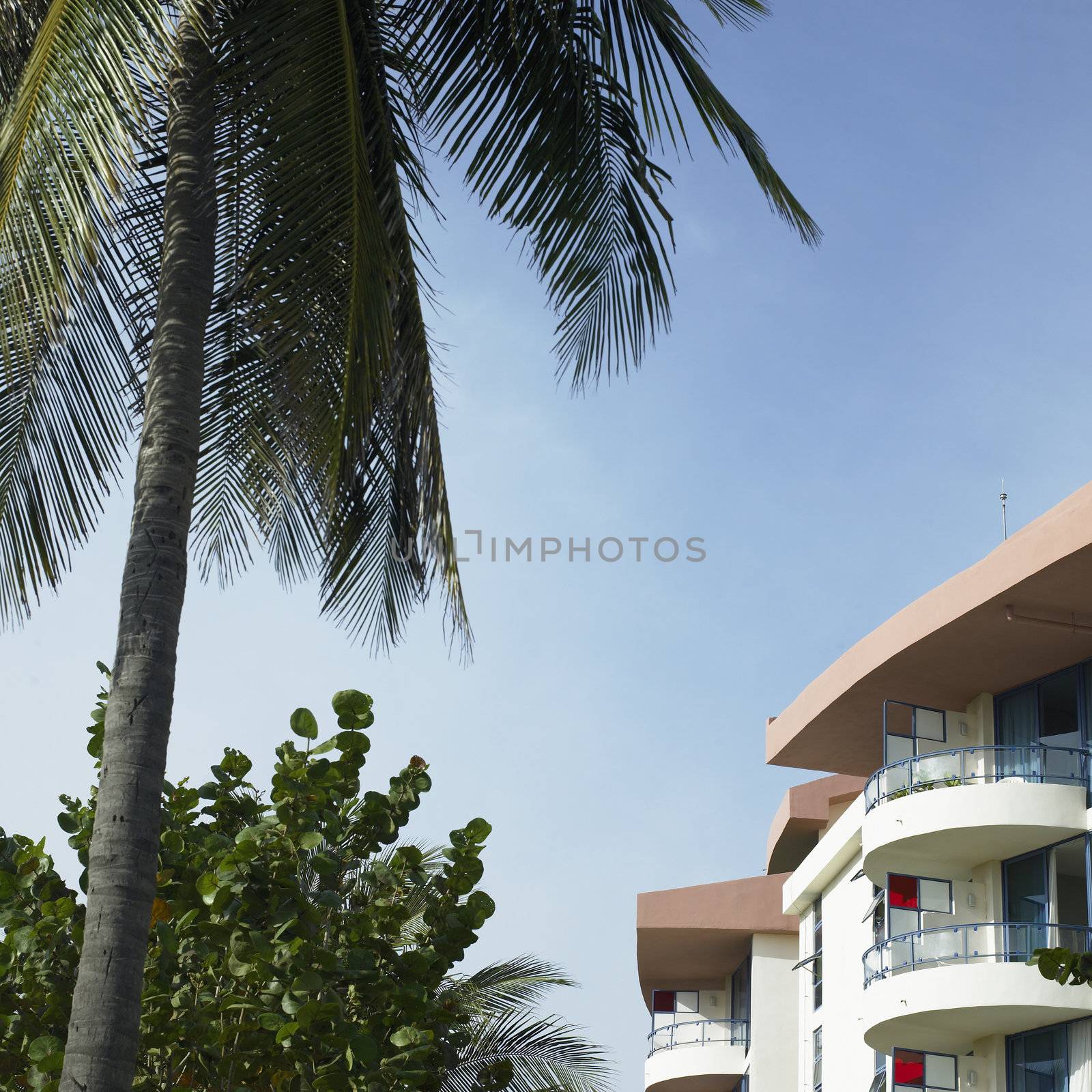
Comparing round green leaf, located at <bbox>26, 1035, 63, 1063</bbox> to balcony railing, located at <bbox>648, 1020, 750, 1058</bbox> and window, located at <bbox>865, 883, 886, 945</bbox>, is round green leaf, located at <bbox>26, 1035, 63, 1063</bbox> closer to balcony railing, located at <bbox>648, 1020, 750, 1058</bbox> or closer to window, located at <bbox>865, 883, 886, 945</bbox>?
window, located at <bbox>865, 883, 886, 945</bbox>

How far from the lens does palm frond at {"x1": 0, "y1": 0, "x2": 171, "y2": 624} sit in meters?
6.95

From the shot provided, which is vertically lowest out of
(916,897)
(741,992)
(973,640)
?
(741,992)

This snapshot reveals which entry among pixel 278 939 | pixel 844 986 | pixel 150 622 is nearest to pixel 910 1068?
pixel 844 986

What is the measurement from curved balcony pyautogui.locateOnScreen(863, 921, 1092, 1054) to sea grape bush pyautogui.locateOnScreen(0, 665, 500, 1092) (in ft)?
42.6

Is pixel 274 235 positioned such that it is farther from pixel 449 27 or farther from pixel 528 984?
pixel 528 984

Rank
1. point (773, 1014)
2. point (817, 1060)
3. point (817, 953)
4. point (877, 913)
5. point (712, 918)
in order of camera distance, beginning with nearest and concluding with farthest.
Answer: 1. point (877, 913)
2. point (817, 1060)
3. point (817, 953)
4. point (773, 1014)
5. point (712, 918)

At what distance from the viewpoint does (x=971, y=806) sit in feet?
69.2

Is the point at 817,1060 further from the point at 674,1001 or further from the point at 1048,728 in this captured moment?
the point at 1048,728

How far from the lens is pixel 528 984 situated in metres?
18.6

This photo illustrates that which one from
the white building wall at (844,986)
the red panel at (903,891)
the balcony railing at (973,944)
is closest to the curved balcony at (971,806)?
the red panel at (903,891)

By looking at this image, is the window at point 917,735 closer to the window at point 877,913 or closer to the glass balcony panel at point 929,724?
the glass balcony panel at point 929,724

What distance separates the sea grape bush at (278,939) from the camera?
7.73m

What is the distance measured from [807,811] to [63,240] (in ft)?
92.4

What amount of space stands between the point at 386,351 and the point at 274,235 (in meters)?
0.86
